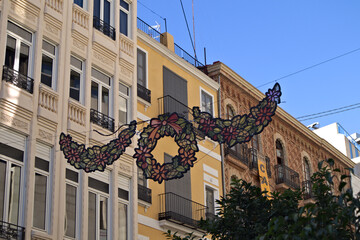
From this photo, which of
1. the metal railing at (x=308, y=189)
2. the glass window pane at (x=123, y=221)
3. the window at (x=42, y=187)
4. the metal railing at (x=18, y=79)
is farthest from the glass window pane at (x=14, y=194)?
the metal railing at (x=308, y=189)

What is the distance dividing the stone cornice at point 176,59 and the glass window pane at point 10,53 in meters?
6.44

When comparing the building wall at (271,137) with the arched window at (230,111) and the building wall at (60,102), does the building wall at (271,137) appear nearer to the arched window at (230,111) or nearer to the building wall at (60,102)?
the arched window at (230,111)

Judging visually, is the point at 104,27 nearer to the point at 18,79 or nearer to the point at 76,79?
the point at 76,79

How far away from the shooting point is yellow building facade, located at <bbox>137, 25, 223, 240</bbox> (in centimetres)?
2320

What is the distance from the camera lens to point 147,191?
75.2 ft

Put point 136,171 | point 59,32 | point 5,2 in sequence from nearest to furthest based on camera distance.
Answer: point 5,2
point 59,32
point 136,171

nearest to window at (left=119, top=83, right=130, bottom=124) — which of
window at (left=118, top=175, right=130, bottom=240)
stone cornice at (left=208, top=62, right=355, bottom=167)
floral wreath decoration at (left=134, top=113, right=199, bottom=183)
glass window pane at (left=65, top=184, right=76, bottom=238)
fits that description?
window at (left=118, top=175, right=130, bottom=240)

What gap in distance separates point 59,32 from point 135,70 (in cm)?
371

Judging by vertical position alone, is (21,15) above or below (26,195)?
above

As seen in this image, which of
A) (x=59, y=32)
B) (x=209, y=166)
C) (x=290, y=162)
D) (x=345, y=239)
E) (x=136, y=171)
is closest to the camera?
(x=345, y=239)

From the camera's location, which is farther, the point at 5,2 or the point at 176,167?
the point at 5,2

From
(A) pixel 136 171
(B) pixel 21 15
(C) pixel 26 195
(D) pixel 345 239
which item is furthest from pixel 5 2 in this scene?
(D) pixel 345 239

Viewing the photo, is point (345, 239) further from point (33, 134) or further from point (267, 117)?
point (33, 134)

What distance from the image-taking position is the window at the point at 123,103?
22.7 metres
